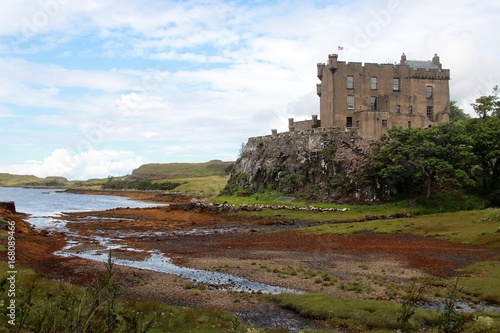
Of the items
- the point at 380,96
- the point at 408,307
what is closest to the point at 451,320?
the point at 408,307

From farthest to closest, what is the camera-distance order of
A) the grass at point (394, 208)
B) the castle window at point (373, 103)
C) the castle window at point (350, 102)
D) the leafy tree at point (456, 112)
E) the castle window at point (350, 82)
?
the leafy tree at point (456, 112), the castle window at point (373, 103), the castle window at point (350, 82), the castle window at point (350, 102), the grass at point (394, 208)

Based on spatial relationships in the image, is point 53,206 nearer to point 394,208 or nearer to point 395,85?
point 394,208

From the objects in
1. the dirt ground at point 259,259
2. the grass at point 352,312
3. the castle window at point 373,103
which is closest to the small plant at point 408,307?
the grass at point 352,312

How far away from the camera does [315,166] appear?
79500 millimetres

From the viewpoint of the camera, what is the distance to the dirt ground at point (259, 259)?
2444cm

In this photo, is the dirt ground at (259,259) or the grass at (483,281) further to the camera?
the dirt ground at (259,259)

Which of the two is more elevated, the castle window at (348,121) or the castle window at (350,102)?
the castle window at (350,102)

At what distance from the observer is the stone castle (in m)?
78.4

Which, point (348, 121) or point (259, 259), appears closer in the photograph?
point (259, 259)

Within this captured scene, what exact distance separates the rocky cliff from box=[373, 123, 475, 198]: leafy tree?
15.0 ft

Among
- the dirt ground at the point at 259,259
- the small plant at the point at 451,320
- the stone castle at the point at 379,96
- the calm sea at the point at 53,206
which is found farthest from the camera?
the stone castle at the point at 379,96

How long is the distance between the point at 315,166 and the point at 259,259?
151ft

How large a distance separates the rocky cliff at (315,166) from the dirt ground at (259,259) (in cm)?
1827

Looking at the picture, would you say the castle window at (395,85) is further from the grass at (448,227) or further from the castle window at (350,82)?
the grass at (448,227)
